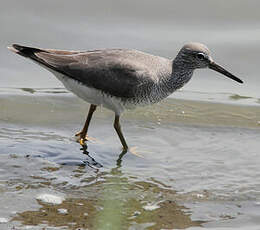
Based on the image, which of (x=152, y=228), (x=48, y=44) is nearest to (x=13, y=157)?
(x=152, y=228)

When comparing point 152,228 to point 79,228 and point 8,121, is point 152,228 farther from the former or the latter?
point 8,121

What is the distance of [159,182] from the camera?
265 inches

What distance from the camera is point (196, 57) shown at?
7.81 m

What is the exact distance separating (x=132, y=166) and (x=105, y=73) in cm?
121

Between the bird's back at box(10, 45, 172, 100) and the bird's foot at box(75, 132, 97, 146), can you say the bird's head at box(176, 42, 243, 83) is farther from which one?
the bird's foot at box(75, 132, 97, 146)

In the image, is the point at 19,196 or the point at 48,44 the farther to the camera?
the point at 48,44

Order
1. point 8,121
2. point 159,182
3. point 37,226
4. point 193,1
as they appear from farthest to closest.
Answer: point 193,1
point 8,121
point 159,182
point 37,226

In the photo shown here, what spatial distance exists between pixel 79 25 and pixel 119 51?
3.16 m

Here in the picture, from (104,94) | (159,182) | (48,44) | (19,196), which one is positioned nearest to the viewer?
(19,196)

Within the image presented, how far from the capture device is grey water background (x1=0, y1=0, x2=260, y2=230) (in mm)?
5895

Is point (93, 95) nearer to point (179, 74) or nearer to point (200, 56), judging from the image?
point (179, 74)

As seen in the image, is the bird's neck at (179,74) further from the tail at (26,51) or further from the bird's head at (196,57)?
the tail at (26,51)

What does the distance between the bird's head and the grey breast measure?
21.3 inches

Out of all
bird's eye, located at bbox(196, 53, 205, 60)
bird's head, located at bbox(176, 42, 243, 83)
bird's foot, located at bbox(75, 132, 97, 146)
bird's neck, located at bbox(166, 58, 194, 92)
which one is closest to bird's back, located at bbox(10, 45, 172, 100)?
bird's neck, located at bbox(166, 58, 194, 92)
